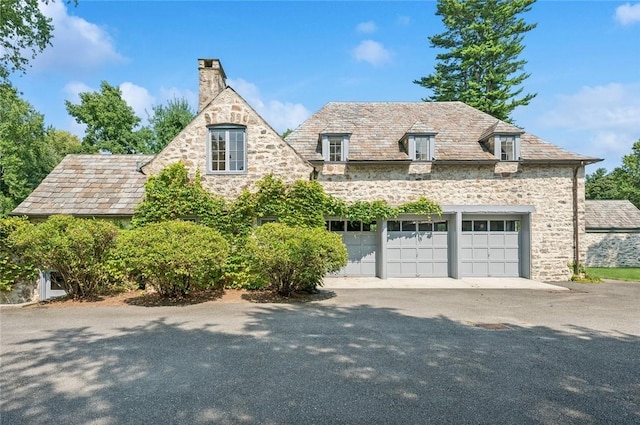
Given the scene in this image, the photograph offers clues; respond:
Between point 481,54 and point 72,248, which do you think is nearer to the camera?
point 72,248

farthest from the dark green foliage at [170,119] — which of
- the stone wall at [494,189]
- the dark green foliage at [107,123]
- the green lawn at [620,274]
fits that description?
the green lawn at [620,274]

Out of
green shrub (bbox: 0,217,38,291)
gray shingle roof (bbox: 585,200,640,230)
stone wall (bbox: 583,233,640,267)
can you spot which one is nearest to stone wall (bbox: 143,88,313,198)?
green shrub (bbox: 0,217,38,291)

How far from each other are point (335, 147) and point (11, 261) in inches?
492

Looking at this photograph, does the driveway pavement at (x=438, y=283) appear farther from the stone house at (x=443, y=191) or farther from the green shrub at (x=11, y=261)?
the green shrub at (x=11, y=261)

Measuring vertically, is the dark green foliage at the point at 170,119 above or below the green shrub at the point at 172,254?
above

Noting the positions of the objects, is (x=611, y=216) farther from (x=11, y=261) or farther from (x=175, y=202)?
(x=11, y=261)

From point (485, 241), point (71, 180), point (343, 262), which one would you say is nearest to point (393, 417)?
point (343, 262)

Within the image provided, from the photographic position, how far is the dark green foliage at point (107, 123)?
31.2 m

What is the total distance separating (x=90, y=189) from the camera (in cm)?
1425

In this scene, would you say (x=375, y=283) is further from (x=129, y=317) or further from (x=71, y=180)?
(x=71, y=180)

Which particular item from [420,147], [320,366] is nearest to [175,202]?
[320,366]

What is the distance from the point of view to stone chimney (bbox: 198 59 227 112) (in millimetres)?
14625

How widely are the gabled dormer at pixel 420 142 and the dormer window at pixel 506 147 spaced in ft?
8.77

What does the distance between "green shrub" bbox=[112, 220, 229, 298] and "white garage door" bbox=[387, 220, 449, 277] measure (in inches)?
314
